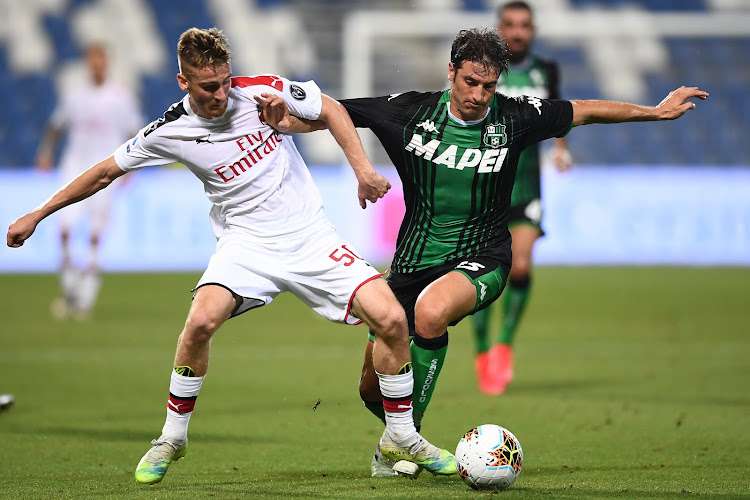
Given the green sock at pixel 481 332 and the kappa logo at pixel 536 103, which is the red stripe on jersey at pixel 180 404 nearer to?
the kappa logo at pixel 536 103

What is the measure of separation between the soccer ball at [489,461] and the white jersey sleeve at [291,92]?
157 centimetres

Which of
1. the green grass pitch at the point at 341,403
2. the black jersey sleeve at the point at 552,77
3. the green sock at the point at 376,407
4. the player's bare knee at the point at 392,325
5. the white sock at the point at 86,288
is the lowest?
the white sock at the point at 86,288

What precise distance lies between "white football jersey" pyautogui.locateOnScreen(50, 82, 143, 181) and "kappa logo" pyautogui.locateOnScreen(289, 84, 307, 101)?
7607mm

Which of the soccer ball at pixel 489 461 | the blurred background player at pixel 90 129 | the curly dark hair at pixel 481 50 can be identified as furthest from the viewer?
the blurred background player at pixel 90 129

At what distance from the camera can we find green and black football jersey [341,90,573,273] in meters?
5.35

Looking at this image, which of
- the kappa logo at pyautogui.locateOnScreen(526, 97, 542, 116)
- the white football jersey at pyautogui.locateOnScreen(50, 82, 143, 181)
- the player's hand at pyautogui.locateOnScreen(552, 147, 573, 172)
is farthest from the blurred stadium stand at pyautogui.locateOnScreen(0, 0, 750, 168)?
the kappa logo at pyautogui.locateOnScreen(526, 97, 542, 116)

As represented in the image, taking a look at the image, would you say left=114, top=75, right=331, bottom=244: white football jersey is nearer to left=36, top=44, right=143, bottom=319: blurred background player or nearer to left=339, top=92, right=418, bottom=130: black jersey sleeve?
left=339, top=92, right=418, bottom=130: black jersey sleeve

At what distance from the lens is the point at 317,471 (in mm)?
5270

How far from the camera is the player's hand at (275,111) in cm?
502

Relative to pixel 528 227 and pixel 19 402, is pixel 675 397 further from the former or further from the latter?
pixel 19 402

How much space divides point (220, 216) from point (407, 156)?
2.96ft

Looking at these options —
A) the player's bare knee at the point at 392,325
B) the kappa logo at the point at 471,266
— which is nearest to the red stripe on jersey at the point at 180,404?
the player's bare knee at the point at 392,325

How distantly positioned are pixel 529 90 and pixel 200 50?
3772mm

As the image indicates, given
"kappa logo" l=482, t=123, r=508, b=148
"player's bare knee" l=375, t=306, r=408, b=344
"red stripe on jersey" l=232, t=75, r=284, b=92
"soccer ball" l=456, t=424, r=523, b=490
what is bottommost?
"soccer ball" l=456, t=424, r=523, b=490
